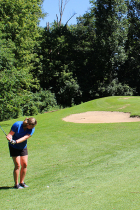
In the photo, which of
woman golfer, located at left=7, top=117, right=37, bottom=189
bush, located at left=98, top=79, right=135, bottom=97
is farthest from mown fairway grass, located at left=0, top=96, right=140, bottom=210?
bush, located at left=98, top=79, right=135, bottom=97

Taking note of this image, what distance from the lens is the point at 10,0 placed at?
30891mm

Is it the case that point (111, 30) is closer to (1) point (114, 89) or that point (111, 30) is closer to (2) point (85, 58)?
(2) point (85, 58)

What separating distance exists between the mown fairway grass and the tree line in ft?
77.7

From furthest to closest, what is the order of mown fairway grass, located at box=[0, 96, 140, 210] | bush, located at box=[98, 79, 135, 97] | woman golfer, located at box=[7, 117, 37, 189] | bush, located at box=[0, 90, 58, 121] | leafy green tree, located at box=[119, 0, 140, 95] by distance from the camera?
leafy green tree, located at box=[119, 0, 140, 95] → bush, located at box=[98, 79, 135, 97] → bush, located at box=[0, 90, 58, 121] → woman golfer, located at box=[7, 117, 37, 189] → mown fairway grass, located at box=[0, 96, 140, 210]

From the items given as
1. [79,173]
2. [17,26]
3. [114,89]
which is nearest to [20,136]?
[79,173]

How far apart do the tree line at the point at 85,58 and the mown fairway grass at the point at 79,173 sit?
2369 centimetres

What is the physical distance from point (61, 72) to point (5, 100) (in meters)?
23.3

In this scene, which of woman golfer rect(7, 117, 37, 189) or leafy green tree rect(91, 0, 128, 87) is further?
leafy green tree rect(91, 0, 128, 87)

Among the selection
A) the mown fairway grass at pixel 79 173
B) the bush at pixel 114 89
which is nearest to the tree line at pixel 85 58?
the bush at pixel 114 89

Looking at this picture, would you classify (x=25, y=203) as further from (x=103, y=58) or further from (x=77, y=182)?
(x=103, y=58)

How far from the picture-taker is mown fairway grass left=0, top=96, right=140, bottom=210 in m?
4.69

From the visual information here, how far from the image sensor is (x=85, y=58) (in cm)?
4572

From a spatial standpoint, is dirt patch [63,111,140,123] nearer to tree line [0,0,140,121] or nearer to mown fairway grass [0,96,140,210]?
mown fairway grass [0,96,140,210]

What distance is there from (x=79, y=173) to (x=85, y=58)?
4031 cm
